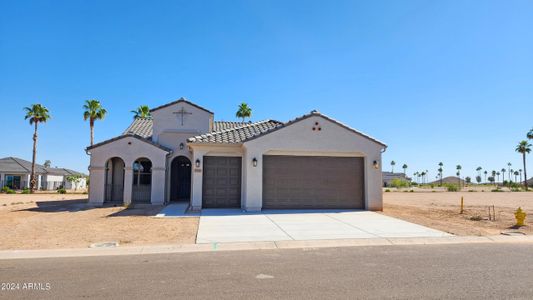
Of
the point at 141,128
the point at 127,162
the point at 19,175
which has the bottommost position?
the point at 19,175

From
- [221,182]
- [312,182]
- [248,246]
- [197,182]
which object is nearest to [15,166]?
[197,182]

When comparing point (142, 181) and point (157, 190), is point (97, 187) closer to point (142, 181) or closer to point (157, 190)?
point (142, 181)

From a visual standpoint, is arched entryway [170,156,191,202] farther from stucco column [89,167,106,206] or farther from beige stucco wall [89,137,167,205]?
stucco column [89,167,106,206]

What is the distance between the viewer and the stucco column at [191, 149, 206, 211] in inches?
576

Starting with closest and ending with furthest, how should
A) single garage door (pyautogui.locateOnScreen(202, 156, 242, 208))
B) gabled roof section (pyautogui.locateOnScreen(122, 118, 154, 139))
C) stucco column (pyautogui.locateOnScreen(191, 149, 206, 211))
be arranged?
stucco column (pyautogui.locateOnScreen(191, 149, 206, 211)) < single garage door (pyautogui.locateOnScreen(202, 156, 242, 208)) < gabled roof section (pyautogui.locateOnScreen(122, 118, 154, 139))

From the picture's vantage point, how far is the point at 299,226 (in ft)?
35.5

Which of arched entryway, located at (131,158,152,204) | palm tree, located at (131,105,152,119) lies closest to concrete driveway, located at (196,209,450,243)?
arched entryway, located at (131,158,152,204)

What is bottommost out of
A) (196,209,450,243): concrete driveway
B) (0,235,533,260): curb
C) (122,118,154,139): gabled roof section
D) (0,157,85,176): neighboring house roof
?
(0,235,533,260): curb

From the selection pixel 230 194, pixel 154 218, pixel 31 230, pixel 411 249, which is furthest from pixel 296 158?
pixel 31 230

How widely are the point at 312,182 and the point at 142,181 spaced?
9612 mm

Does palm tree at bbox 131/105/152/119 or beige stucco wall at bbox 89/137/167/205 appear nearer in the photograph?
beige stucco wall at bbox 89/137/167/205

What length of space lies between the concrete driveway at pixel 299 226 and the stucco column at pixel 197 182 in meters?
0.68

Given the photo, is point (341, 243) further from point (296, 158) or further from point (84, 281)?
point (296, 158)

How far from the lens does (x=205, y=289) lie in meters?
4.93
